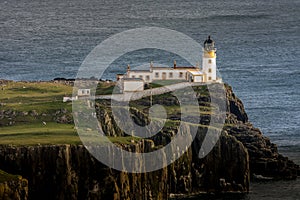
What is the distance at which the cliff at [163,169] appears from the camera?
11819 centimetres

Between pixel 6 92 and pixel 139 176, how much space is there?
36820 mm

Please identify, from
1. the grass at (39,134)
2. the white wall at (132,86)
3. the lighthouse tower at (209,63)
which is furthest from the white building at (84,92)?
the lighthouse tower at (209,63)

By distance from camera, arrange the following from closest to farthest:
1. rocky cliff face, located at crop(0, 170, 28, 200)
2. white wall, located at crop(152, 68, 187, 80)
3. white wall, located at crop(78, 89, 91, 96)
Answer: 1. rocky cliff face, located at crop(0, 170, 28, 200)
2. white wall, located at crop(78, 89, 91, 96)
3. white wall, located at crop(152, 68, 187, 80)

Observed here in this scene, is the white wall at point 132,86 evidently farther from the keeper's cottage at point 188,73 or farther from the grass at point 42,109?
the grass at point 42,109

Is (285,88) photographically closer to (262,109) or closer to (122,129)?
(262,109)

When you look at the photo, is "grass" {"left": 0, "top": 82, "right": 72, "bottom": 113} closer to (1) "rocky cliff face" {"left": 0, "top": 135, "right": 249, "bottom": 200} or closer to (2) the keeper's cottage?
(2) the keeper's cottage

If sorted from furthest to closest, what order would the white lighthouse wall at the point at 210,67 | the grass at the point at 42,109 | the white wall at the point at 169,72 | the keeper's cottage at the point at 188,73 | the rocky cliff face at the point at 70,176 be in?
the white wall at the point at 169,72
the white lighthouse wall at the point at 210,67
the keeper's cottage at the point at 188,73
the grass at the point at 42,109
the rocky cliff face at the point at 70,176

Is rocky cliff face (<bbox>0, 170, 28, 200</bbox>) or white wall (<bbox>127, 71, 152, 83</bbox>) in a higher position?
white wall (<bbox>127, 71, 152, 83</bbox>)

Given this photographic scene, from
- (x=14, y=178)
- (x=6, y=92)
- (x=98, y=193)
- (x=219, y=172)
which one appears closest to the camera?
(x=14, y=178)

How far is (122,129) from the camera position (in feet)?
436

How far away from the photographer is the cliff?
118m

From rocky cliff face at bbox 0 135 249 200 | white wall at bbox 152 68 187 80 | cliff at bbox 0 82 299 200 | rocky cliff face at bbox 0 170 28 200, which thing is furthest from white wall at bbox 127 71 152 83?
rocky cliff face at bbox 0 170 28 200

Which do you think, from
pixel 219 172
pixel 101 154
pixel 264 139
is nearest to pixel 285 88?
pixel 264 139

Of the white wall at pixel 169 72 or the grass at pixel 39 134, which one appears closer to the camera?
the grass at pixel 39 134
